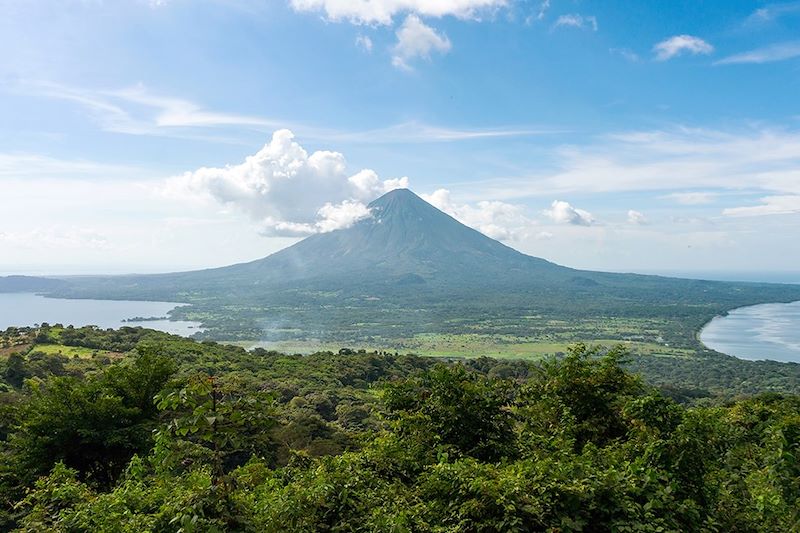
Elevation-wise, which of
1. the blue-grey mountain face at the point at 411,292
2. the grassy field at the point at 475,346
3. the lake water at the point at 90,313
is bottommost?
the grassy field at the point at 475,346

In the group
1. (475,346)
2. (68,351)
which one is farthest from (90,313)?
(68,351)

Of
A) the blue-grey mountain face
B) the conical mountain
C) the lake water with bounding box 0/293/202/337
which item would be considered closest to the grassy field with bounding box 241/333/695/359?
the blue-grey mountain face

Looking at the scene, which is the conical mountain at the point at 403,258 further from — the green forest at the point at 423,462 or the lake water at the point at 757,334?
the green forest at the point at 423,462

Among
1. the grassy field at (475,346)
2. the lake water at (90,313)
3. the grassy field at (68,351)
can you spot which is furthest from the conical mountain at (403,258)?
the grassy field at (68,351)

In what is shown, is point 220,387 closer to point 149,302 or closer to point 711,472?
point 711,472

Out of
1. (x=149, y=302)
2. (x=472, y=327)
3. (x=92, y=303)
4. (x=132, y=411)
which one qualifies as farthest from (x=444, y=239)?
(x=132, y=411)

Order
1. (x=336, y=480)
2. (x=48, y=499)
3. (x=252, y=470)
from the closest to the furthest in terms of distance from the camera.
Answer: (x=336, y=480), (x=48, y=499), (x=252, y=470)
